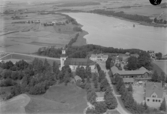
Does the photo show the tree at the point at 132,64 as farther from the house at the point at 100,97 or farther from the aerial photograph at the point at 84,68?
the house at the point at 100,97

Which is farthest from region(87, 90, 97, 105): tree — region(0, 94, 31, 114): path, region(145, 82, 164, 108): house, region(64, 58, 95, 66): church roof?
region(64, 58, 95, 66): church roof

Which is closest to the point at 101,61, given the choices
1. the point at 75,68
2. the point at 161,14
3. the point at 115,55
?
the point at 115,55

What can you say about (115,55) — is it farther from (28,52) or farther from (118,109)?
(118,109)

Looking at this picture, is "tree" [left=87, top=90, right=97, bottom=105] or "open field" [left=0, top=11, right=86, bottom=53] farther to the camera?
"open field" [left=0, top=11, right=86, bottom=53]

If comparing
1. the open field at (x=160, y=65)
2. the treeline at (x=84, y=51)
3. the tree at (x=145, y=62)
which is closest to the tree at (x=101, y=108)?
the tree at (x=145, y=62)

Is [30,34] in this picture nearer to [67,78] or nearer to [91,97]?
[67,78]

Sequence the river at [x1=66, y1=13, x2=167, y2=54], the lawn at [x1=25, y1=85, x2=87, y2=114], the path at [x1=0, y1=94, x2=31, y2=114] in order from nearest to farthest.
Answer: the path at [x1=0, y1=94, x2=31, y2=114] → the lawn at [x1=25, y1=85, x2=87, y2=114] → the river at [x1=66, y1=13, x2=167, y2=54]

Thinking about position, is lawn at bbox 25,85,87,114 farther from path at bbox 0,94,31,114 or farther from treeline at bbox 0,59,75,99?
treeline at bbox 0,59,75,99
